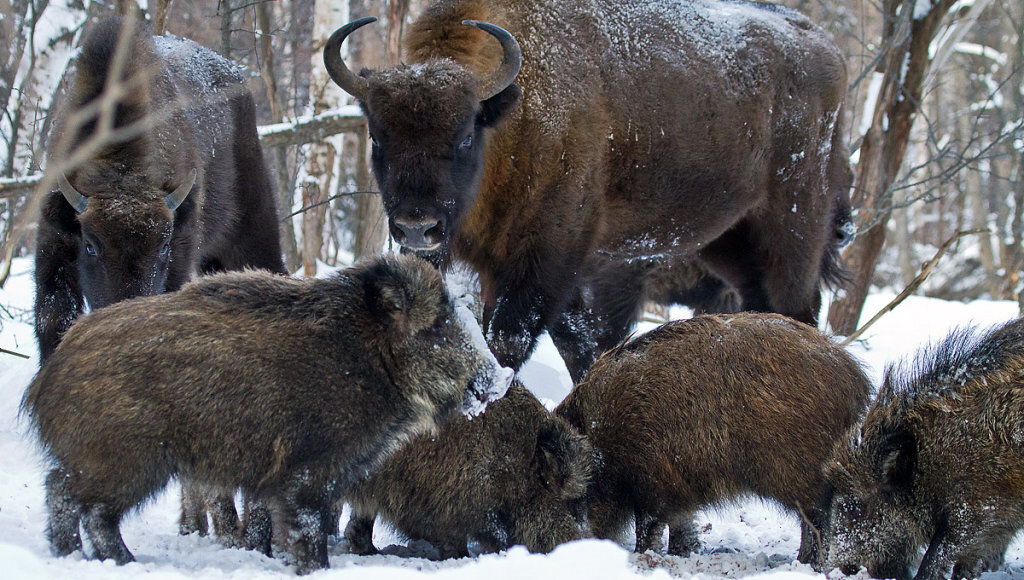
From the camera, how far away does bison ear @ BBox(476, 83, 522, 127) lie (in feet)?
19.6

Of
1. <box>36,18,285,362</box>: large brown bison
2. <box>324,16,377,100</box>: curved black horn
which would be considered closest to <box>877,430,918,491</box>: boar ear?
<box>324,16,377,100</box>: curved black horn

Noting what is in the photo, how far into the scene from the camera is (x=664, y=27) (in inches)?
281

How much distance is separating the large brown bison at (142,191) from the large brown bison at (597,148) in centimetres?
128

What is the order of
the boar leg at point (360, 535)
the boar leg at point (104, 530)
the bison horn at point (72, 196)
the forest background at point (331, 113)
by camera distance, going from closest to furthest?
the boar leg at point (104, 530) → the boar leg at point (360, 535) → the bison horn at point (72, 196) → the forest background at point (331, 113)

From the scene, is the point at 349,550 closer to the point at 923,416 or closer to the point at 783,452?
the point at 783,452

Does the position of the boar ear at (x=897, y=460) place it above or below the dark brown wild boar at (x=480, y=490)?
above

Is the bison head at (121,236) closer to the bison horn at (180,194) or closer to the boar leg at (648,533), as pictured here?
the bison horn at (180,194)

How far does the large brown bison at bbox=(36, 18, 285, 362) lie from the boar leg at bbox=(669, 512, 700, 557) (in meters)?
3.28

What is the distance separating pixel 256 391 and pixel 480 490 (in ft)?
4.05

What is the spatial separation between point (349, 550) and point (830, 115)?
540 cm

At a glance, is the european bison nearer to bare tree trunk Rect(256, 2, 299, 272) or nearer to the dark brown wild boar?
the dark brown wild boar

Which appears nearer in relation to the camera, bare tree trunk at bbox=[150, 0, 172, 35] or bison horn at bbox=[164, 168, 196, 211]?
bison horn at bbox=[164, 168, 196, 211]

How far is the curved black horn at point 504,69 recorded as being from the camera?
580 cm

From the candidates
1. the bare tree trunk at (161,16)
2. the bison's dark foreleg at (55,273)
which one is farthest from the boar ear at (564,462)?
the bare tree trunk at (161,16)
